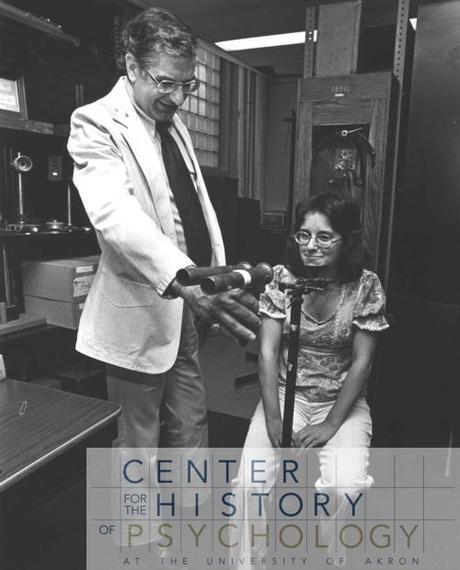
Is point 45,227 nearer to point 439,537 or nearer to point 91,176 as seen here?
point 91,176

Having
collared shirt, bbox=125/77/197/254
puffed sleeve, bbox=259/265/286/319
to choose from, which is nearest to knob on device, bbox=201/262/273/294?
collared shirt, bbox=125/77/197/254

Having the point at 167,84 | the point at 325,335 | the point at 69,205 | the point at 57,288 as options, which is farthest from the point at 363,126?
the point at 57,288

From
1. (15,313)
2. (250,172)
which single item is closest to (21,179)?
(15,313)

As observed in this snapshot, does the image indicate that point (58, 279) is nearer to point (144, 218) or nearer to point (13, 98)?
point (13, 98)

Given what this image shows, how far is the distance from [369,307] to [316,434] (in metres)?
0.46

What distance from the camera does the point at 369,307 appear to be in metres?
1.74

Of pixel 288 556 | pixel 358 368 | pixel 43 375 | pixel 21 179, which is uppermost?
pixel 21 179

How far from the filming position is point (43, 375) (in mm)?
2389

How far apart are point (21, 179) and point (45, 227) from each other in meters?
0.24

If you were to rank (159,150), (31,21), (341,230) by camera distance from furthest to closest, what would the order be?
(31,21)
(341,230)
(159,150)

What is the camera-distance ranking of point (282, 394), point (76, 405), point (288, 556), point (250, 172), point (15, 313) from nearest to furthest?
point (76, 405) → point (288, 556) → point (282, 394) → point (15, 313) → point (250, 172)

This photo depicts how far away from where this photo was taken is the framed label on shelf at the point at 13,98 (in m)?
2.22

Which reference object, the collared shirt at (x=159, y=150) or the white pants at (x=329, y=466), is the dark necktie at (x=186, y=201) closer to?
the collared shirt at (x=159, y=150)

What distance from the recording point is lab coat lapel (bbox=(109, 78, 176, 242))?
1346mm
